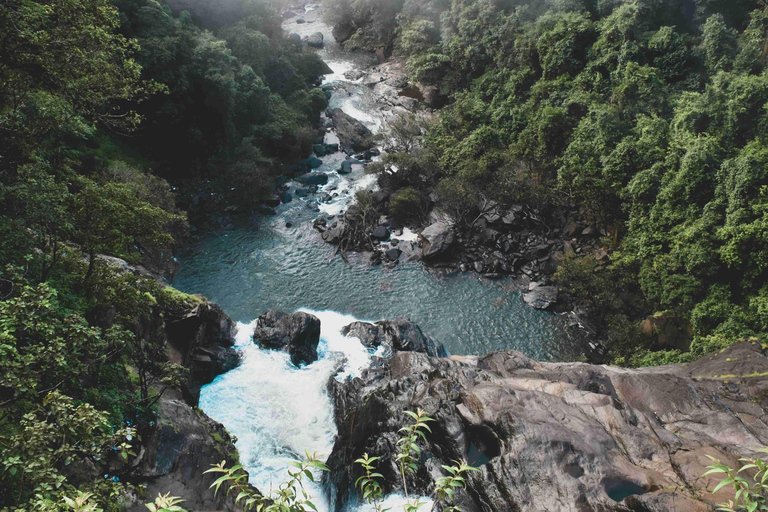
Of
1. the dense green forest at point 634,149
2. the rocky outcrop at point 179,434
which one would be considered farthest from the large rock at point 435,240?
the rocky outcrop at point 179,434

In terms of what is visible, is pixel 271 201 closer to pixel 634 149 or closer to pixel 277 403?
pixel 277 403

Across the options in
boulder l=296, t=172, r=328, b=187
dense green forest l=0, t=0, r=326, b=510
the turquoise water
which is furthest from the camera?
boulder l=296, t=172, r=328, b=187

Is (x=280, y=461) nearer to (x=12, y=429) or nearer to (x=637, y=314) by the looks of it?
(x=12, y=429)

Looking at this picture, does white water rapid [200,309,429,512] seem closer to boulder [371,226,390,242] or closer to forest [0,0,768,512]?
forest [0,0,768,512]

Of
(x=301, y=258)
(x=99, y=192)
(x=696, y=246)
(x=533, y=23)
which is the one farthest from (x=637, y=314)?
(x=533, y=23)

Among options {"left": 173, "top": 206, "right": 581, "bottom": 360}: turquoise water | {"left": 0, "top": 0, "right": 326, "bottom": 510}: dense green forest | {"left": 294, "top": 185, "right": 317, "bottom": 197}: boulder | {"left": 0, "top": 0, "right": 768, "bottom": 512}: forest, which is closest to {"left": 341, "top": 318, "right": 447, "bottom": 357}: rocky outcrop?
{"left": 173, "top": 206, "right": 581, "bottom": 360}: turquoise water

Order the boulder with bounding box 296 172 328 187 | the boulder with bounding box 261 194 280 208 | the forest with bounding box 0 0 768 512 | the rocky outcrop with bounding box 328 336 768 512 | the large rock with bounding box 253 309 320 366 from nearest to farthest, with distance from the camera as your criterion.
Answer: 1. the forest with bounding box 0 0 768 512
2. the rocky outcrop with bounding box 328 336 768 512
3. the large rock with bounding box 253 309 320 366
4. the boulder with bounding box 261 194 280 208
5. the boulder with bounding box 296 172 328 187
